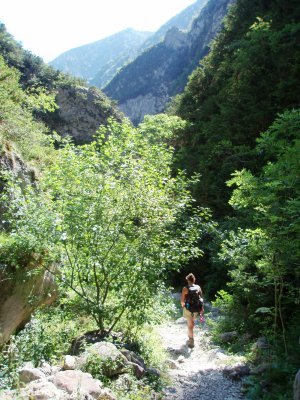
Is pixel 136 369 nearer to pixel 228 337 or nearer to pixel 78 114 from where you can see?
pixel 228 337

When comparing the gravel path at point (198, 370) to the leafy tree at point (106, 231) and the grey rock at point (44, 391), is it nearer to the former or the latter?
the leafy tree at point (106, 231)

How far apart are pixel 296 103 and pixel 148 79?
283ft

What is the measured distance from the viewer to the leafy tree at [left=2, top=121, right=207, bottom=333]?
656 centimetres

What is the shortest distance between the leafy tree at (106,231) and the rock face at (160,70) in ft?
257

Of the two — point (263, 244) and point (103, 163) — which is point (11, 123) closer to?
point (103, 163)

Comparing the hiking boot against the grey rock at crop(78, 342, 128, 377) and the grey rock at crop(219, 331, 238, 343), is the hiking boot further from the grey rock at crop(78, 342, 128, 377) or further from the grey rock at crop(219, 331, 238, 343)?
the grey rock at crop(78, 342, 128, 377)

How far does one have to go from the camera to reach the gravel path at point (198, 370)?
5816 millimetres

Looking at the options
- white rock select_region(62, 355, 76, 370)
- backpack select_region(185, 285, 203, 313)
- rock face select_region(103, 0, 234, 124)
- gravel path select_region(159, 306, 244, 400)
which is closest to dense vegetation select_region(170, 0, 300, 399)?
gravel path select_region(159, 306, 244, 400)

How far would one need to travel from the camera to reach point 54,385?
458 centimetres

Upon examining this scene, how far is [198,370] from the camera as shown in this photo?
22.6 ft

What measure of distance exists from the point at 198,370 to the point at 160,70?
3840 inches

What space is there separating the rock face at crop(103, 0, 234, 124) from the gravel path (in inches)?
3078

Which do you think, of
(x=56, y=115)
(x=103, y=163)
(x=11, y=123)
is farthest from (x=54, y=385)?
(x=56, y=115)

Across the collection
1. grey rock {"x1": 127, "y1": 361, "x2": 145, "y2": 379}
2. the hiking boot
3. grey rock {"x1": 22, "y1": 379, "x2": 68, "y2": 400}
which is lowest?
the hiking boot
